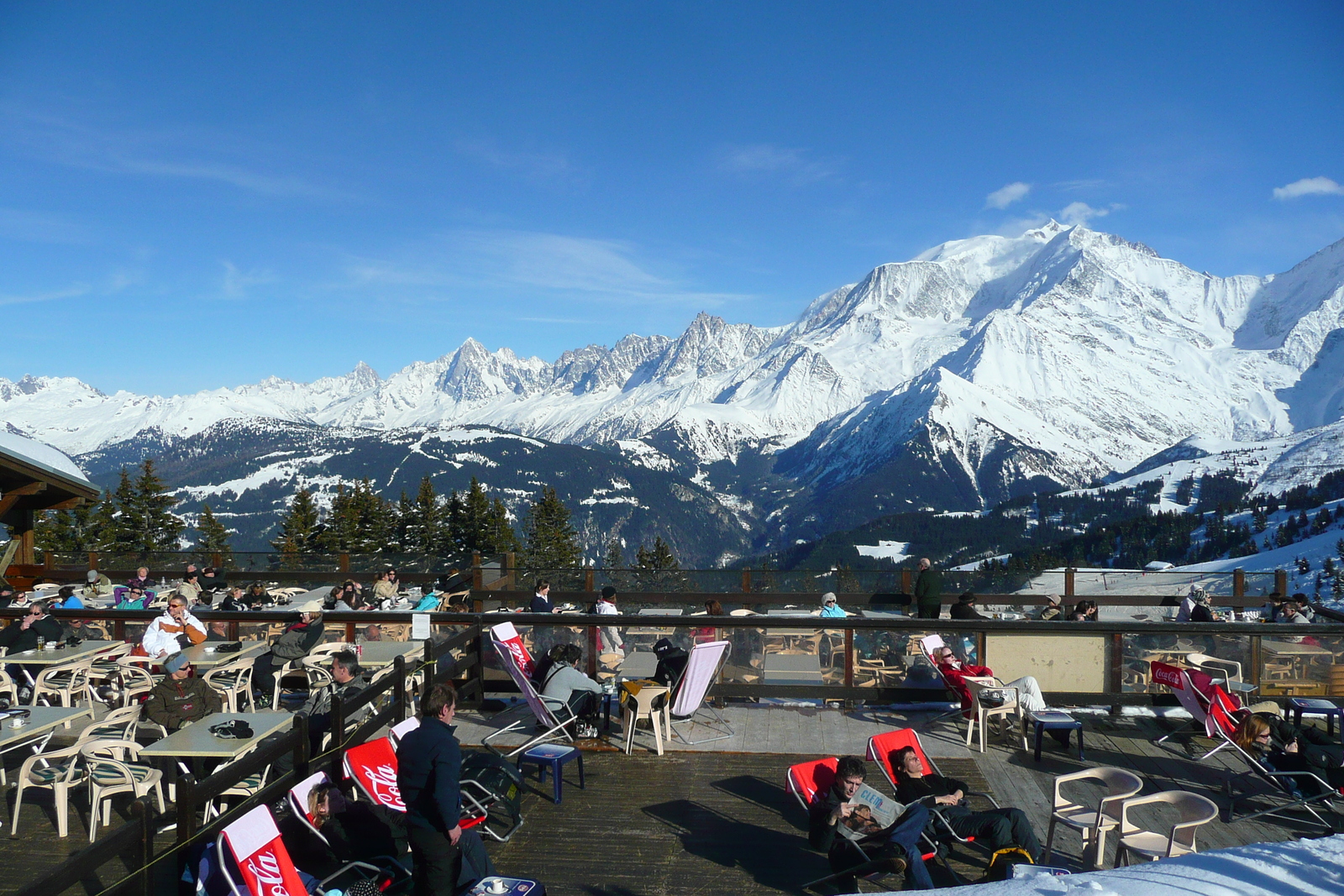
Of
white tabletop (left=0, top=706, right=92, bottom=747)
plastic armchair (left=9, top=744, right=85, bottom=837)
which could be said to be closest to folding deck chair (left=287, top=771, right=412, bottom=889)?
plastic armchair (left=9, top=744, right=85, bottom=837)

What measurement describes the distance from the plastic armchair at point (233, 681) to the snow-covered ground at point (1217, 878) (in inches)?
316

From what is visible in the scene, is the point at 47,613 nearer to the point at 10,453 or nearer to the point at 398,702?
the point at 398,702

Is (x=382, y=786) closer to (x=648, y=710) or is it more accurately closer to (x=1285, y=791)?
(x=648, y=710)

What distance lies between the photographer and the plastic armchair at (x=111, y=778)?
20.5ft

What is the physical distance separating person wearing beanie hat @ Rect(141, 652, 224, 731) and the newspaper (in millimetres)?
5510

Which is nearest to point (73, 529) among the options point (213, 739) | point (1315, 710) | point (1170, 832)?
point (213, 739)

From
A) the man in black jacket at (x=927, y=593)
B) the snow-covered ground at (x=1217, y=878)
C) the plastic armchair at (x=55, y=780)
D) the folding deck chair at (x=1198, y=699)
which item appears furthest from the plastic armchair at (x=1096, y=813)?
the man in black jacket at (x=927, y=593)

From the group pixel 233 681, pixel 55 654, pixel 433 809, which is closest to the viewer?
pixel 433 809

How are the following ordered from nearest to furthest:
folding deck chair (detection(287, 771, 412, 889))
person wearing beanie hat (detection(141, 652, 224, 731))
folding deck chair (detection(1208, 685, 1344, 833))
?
folding deck chair (detection(287, 771, 412, 889)) < folding deck chair (detection(1208, 685, 1344, 833)) < person wearing beanie hat (detection(141, 652, 224, 731))

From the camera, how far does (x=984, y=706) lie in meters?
8.30

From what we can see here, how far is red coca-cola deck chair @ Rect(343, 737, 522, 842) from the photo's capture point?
608 cm

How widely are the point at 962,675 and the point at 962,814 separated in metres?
3.06

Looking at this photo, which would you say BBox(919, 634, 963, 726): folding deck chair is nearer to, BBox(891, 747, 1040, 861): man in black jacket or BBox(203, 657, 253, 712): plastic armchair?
BBox(891, 747, 1040, 861): man in black jacket

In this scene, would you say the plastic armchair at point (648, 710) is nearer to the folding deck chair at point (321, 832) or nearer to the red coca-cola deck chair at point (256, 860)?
the folding deck chair at point (321, 832)
